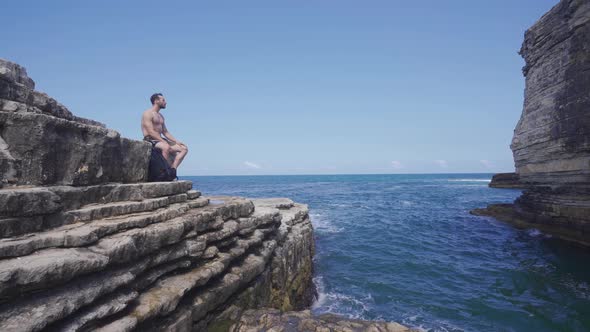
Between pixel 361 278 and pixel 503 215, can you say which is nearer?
pixel 361 278

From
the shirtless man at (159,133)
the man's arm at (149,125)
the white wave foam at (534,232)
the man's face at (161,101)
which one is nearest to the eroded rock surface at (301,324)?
the shirtless man at (159,133)

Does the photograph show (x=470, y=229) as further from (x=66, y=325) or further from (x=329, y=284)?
(x=66, y=325)

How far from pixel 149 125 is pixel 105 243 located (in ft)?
14.6

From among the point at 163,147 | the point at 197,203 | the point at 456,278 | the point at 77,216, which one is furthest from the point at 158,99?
the point at 456,278

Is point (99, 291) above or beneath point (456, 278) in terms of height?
above

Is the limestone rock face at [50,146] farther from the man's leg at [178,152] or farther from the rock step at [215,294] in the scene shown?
the rock step at [215,294]

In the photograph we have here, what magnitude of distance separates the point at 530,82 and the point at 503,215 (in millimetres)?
11442

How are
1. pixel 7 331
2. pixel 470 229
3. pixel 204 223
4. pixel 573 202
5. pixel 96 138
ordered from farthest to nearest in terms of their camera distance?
pixel 470 229 → pixel 573 202 → pixel 204 223 → pixel 96 138 → pixel 7 331

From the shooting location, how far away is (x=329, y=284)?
11.9 metres

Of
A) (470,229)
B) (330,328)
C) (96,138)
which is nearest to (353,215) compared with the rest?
(470,229)

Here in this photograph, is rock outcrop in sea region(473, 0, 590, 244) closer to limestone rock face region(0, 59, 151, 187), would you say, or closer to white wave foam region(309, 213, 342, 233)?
white wave foam region(309, 213, 342, 233)

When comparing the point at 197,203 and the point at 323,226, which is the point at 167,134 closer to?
the point at 197,203

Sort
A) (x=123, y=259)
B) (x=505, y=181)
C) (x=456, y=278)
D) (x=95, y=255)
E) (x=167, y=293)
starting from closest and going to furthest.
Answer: (x=95, y=255) → (x=123, y=259) → (x=167, y=293) → (x=456, y=278) → (x=505, y=181)

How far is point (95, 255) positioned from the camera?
3.76m
